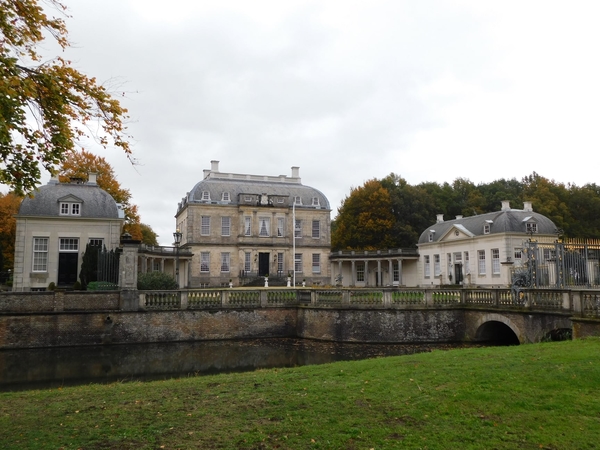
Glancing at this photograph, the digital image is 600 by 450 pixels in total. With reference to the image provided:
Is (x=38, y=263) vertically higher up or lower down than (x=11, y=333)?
higher up

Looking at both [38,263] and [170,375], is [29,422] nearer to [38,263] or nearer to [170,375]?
[170,375]

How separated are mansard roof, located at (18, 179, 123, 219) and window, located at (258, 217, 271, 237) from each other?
17646 millimetres

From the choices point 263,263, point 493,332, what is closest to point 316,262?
point 263,263

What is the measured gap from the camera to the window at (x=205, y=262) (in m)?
44.7

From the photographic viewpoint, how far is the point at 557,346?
1030cm

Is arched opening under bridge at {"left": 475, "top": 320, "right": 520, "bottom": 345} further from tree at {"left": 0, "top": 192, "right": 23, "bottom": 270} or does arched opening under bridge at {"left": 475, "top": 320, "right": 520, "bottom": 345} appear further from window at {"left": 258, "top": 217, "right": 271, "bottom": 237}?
tree at {"left": 0, "top": 192, "right": 23, "bottom": 270}

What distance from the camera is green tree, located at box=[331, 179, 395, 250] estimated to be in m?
51.5

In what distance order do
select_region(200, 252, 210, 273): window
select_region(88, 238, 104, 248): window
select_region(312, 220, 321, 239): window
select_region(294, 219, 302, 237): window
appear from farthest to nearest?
select_region(312, 220, 321, 239): window
select_region(294, 219, 302, 237): window
select_region(200, 252, 210, 273): window
select_region(88, 238, 104, 248): window

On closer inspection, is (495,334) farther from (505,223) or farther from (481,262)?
(481,262)

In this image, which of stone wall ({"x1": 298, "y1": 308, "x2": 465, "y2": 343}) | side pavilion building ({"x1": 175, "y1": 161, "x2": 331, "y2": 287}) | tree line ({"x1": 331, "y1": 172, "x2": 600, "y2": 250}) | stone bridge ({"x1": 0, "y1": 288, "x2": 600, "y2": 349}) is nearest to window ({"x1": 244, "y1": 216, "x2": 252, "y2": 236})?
side pavilion building ({"x1": 175, "y1": 161, "x2": 331, "y2": 287})

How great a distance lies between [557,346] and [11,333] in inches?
706

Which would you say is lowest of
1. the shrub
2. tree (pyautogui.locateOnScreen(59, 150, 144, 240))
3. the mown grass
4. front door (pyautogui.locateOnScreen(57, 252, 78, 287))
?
the mown grass

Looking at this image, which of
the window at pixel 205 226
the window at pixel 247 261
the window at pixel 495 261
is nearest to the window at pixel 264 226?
the window at pixel 247 261

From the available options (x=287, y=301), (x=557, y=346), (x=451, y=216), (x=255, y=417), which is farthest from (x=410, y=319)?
(x=451, y=216)
